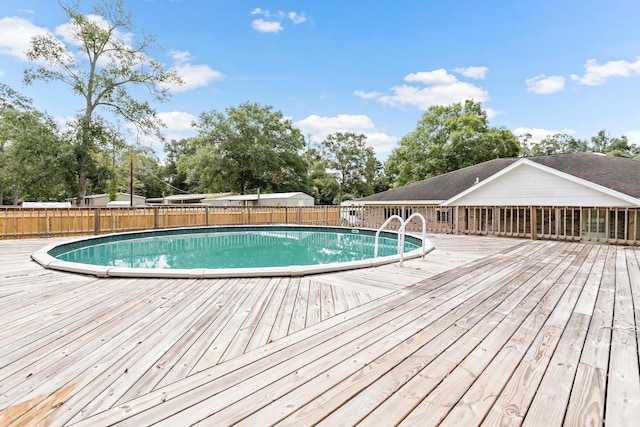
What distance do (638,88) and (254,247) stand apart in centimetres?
2530

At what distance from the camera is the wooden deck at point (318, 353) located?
4.77ft

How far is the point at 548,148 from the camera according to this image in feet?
112

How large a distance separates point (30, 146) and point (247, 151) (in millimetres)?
13657

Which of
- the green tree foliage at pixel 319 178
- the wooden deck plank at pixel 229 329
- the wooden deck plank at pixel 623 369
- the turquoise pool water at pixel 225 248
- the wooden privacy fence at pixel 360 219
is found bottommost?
the turquoise pool water at pixel 225 248

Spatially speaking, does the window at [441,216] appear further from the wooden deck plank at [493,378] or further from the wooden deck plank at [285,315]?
the wooden deck plank at [285,315]

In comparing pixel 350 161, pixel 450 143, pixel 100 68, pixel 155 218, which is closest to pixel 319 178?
pixel 350 161

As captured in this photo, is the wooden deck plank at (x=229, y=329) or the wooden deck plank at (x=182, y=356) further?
the wooden deck plank at (x=229, y=329)

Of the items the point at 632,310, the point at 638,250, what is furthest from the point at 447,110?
the point at 632,310

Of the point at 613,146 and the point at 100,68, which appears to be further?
the point at 613,146

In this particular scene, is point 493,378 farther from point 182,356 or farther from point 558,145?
point 558,145

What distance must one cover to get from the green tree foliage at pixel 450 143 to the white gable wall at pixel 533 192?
1245 centimetres

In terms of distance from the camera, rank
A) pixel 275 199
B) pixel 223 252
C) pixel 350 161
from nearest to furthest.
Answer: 1. pixel 223 252
2. pixel 275 199
3. pixel 350 161

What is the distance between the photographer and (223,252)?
28.8ft

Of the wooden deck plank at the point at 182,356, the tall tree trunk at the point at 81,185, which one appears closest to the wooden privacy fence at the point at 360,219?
the tall tree trunk at the point at 81,185
